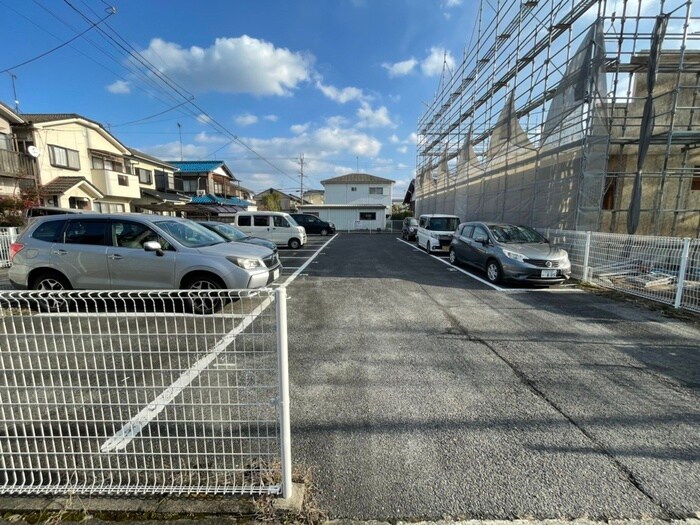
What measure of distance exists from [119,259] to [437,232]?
10.5 metres

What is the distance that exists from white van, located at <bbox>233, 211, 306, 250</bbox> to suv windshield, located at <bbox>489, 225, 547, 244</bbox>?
9.19m

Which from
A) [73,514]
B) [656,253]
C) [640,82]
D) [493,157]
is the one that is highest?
[640,82]

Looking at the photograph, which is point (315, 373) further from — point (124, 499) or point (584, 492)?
point (584, 492)

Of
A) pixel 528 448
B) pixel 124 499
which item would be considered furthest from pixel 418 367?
pixel 124 499

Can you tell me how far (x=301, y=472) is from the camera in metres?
1.98

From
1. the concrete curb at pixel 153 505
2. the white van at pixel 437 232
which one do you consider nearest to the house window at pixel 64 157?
the white van at pixel 437 232

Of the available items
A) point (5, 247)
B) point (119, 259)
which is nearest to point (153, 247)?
point (119, 259)

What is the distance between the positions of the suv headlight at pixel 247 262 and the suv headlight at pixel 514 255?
517cm

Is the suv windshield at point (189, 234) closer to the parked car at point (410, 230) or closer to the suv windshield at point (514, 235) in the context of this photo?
the suv windshield at point (514, 235)

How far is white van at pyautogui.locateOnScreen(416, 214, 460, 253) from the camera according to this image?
12.5m

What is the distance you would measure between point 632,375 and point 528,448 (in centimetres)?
191

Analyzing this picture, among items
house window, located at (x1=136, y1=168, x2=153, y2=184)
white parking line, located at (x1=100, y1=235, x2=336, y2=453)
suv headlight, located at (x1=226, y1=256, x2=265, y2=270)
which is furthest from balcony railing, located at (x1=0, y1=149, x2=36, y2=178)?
white parking line, located at (x1=100, y1=235, x2=336, y2=453)

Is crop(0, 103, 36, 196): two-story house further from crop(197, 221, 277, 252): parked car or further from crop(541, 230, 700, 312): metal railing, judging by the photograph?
crop(541, 230, 700, 312): metal railing

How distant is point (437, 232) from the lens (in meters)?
12.6
